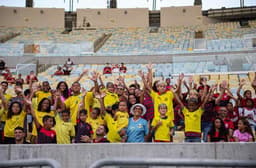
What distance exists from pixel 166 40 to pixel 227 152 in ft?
68.0

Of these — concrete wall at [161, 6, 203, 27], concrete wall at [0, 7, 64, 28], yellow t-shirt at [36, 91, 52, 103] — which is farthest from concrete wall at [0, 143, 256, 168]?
concrete wall at [0, 7, 64, 28]

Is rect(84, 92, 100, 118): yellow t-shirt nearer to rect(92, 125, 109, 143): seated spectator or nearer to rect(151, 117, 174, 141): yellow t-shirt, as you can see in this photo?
rect(92, 125, 109, 143): seated spectator

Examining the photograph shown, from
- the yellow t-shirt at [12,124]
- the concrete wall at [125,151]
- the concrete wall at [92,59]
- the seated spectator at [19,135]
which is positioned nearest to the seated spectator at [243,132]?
the concrete wall at [125,151]

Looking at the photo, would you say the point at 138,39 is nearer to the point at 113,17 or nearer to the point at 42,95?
the point at 113,17

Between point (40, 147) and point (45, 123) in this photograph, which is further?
point (45, 123)

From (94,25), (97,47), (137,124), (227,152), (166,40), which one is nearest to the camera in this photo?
(227,152)

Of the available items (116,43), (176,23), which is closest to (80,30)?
(116,43)

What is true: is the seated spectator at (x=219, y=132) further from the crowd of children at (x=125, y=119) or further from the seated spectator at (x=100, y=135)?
the seated spectator at (x=100, y=135)

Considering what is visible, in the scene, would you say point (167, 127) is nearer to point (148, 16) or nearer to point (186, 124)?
point (186, 124)

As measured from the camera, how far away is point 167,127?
245 inches

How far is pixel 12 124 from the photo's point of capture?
255 inches

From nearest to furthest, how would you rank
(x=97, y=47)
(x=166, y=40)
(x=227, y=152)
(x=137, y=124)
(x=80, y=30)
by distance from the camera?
(x=227, y=152)
(x=137, y=124)
(x=97, y=47)
(x=166, y=40)
(x=80, y=30)

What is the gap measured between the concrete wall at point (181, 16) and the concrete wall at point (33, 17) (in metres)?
9.48

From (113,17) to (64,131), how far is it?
28.1 metres
